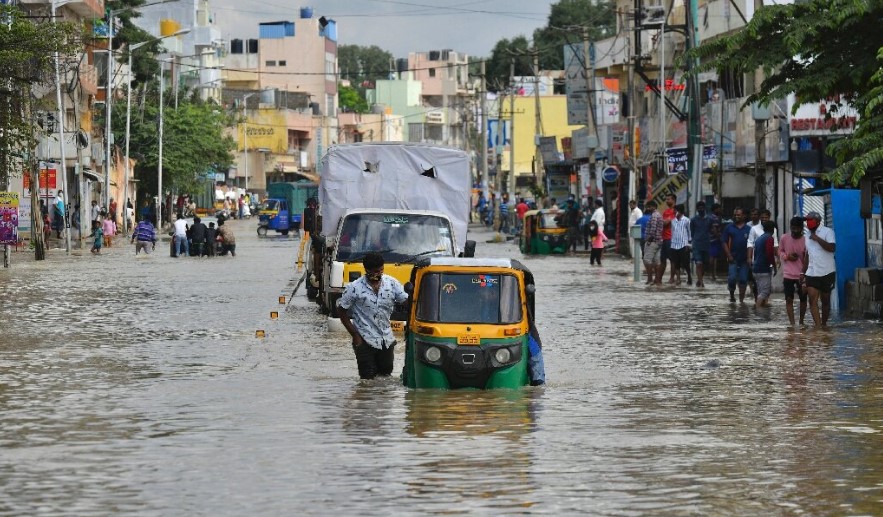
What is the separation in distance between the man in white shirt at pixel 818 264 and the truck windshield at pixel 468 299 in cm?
930

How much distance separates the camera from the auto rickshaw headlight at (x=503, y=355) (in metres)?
16.1

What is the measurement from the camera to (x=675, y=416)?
14609 millimetres

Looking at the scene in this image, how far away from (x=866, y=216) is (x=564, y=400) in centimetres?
1133

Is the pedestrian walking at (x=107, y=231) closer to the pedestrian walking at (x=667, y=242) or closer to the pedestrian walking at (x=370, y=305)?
the pedestrian walking at (x=667, y=242)

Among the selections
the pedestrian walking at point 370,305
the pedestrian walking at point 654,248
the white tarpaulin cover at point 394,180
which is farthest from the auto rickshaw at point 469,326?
the pedestrian walking at point 654,248

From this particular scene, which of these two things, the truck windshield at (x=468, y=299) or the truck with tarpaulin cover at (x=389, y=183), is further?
the truck with tarpaulin cover at (x=389, y=183)

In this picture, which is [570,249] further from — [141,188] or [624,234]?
[141,188]

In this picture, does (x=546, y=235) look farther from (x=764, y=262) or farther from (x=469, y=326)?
(x=469, y=326)

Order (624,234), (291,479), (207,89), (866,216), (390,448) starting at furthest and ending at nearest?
(207,89)
(624,234)
(866,216)
(390,448)
(291,479)

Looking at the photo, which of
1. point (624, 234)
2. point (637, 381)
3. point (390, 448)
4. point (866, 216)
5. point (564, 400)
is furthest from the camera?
point (624, 234)

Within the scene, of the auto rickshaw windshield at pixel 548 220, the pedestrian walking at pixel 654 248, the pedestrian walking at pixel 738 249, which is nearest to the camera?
the pedestrian walking at pixel 738 249

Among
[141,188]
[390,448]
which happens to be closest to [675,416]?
[390,448]

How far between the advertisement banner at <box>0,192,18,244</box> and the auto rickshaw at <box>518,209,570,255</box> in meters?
16.3

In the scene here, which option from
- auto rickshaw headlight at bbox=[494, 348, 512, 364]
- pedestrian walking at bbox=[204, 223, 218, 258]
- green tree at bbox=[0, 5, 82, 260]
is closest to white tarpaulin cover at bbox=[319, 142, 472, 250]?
green tree at bbox=[0, 5, 82, 260]
